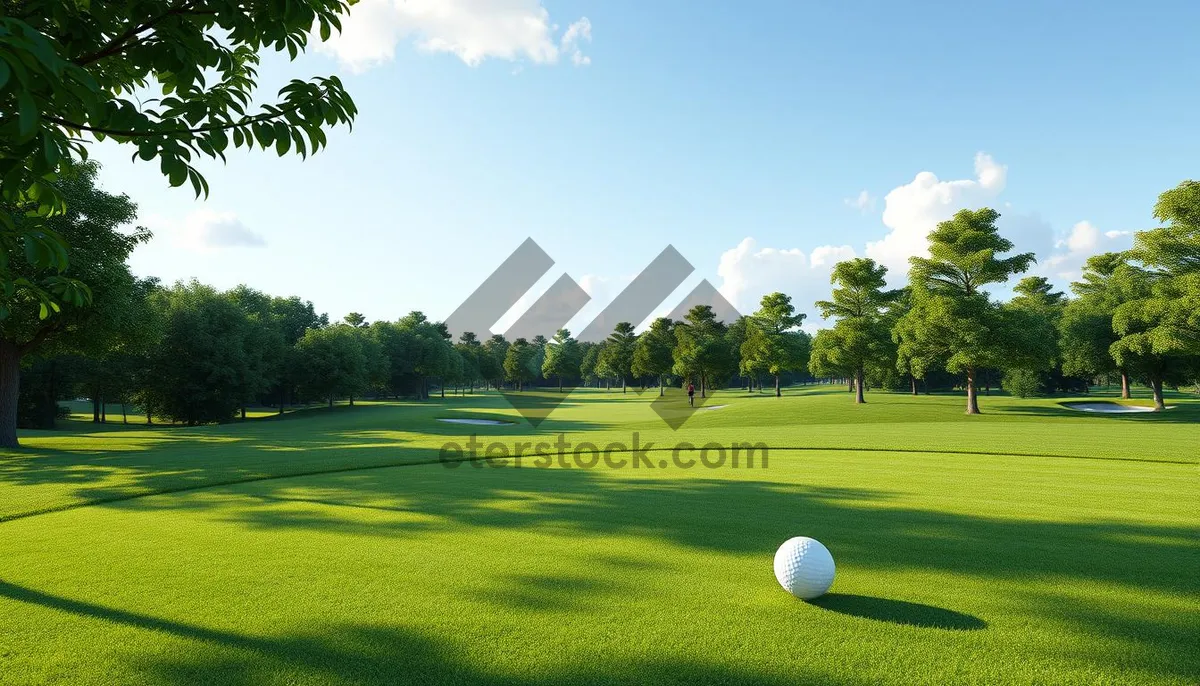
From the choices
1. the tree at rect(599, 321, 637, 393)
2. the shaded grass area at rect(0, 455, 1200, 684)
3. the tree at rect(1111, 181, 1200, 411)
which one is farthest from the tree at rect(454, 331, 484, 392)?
the shaded grass area at rect(0, 455, 1200, 684)

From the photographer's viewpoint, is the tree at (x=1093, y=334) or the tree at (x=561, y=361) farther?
the tree at (x=561, y=361)

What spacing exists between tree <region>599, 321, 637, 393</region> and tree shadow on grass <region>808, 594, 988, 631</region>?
8000 cm

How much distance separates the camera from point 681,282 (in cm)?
2178

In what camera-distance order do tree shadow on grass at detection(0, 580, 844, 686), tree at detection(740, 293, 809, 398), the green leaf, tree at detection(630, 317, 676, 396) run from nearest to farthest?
the green leaf, tree shadow on grass at detection(0, 580, 844, 686), tree at detection(740, 293, 809, 398), tree at detection(630, 317, 676, 396)

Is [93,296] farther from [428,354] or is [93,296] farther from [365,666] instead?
[428,354]

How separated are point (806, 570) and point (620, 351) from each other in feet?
274

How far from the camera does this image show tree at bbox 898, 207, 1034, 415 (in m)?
35.4

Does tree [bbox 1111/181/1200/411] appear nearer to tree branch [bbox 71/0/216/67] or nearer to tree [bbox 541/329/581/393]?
tree branch [bbox 71/0/216/67]

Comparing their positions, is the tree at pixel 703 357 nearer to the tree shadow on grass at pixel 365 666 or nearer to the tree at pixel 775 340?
the tree at pixel 775 340

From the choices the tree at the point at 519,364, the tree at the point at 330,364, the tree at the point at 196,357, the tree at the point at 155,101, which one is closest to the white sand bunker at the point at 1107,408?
the tree at the point at 155,101

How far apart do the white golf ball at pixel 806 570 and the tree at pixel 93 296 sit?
81.0 ft

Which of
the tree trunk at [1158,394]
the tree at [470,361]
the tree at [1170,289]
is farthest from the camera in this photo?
the tree at [470,361]

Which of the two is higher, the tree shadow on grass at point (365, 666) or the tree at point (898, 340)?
the tree at point (898, 340)

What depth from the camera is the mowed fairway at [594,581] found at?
3.69 metres
